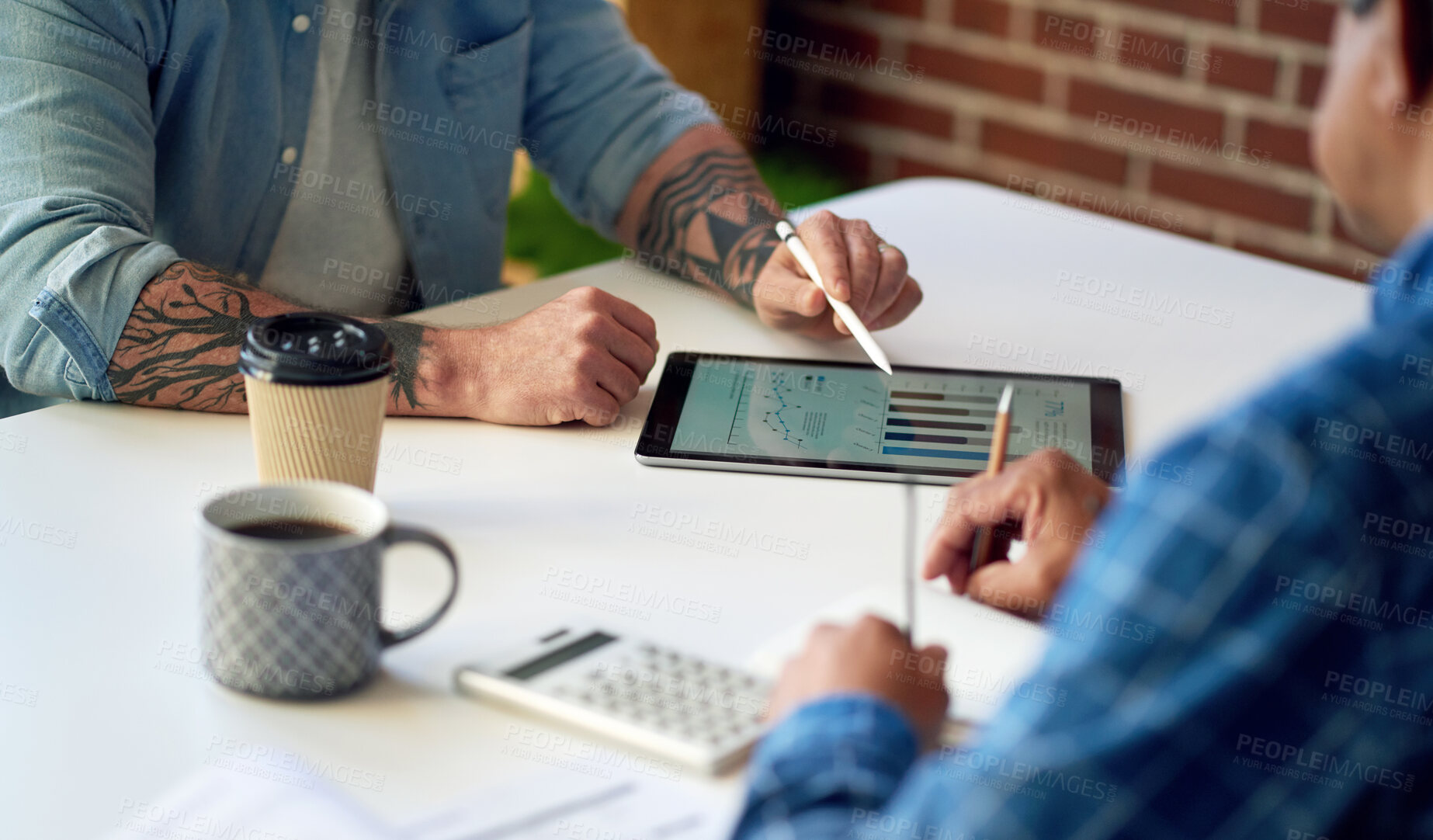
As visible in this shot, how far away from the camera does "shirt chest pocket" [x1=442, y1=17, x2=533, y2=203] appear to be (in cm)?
146

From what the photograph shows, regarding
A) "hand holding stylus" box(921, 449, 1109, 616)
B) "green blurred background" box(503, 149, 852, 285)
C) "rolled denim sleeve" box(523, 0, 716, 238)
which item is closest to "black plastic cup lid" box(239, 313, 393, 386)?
"hand holding stylus" box(921, 449, 1109, 616)

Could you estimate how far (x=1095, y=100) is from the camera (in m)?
2.66

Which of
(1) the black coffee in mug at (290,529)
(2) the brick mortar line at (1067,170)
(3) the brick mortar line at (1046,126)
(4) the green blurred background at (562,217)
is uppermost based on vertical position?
(3) the brick mortar line at (1046,126)

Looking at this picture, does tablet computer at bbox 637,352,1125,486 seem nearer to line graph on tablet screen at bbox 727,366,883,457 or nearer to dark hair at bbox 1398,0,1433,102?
line graph on tablet screen at bbox 727,366,883,457

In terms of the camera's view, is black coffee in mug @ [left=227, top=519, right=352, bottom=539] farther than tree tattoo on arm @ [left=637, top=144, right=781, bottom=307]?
No

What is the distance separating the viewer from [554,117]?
1.57 m

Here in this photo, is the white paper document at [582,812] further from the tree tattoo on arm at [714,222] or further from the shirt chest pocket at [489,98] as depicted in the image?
the shirt chest pocket at [489,98]

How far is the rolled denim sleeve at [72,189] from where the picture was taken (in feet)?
3.40

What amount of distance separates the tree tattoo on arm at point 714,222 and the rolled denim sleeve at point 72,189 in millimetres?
493

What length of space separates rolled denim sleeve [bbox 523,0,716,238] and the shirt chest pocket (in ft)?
0.11

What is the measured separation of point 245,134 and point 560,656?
0.82m

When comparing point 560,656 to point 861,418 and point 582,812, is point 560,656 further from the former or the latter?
point 861,418

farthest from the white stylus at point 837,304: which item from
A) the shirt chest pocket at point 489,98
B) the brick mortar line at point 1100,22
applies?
the brick mortar line at point 1100,22

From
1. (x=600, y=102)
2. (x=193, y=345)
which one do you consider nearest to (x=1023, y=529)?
(x=193, y=345)
